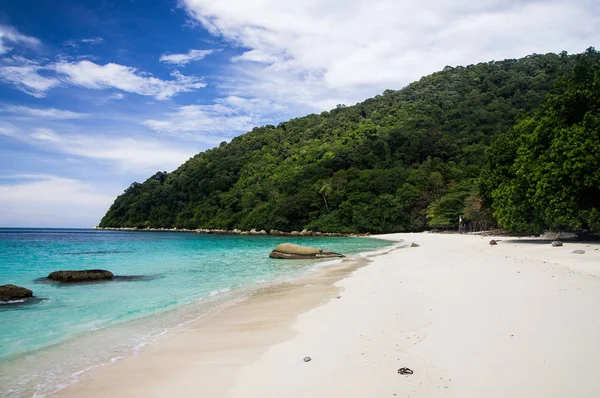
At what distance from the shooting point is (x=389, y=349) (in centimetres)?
535

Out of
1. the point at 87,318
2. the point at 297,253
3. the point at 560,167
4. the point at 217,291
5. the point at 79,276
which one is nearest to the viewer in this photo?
the point at 87,318

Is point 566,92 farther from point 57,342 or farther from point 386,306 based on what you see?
point 57,342

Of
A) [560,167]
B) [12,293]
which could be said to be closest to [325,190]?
[560,167]

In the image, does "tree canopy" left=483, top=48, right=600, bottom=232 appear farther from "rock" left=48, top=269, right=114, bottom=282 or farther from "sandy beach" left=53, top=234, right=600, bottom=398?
"rock" left=48, top=269, right=114, bottom=282

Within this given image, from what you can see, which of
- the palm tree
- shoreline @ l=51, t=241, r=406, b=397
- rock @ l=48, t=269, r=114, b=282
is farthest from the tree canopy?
the palm tree

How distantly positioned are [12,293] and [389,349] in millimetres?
11869

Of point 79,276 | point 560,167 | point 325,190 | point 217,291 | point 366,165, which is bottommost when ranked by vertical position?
point 217,291

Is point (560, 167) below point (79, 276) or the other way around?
the other way around

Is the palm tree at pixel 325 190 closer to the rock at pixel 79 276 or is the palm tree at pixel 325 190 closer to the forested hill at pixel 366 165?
the forested hill at pixel 366 165

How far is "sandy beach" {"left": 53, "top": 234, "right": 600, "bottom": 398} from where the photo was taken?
13.6 ft

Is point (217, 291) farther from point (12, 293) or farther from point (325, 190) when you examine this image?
point (325, 190)

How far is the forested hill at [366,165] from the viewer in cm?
7150

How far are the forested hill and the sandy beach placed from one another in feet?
142

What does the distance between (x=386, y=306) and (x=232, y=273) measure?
10.6 m
